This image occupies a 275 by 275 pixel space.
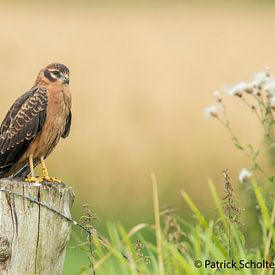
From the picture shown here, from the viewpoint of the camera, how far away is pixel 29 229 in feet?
15.5

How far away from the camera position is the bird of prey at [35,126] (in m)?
6.57

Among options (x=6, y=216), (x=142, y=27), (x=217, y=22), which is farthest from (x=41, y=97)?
(x=217, y=22)

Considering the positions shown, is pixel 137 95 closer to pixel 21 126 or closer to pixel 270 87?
pixel 21 126

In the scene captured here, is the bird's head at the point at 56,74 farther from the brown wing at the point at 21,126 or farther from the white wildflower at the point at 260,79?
the white wildflower at the point at 260,79

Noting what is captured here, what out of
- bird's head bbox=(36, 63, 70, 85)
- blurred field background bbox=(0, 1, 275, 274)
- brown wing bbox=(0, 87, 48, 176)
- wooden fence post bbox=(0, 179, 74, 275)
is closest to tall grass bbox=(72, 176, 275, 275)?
wooden fence post bbox=(0, 179, 74, 275)

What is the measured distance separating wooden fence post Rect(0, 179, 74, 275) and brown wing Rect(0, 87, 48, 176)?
5.59 ft

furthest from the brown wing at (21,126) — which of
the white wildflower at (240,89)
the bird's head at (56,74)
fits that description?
the white wildflower at (240,89)

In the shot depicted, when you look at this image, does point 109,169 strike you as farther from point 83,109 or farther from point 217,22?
point 217,22

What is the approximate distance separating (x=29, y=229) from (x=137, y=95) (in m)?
7.49

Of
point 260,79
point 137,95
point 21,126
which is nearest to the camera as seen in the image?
point 260,79

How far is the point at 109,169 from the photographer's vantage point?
10773mm

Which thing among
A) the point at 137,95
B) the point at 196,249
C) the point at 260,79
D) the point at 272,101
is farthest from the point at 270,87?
the point at 137,95

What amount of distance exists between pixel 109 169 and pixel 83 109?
1.20 meters

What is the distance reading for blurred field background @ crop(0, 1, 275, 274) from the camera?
1055cm
